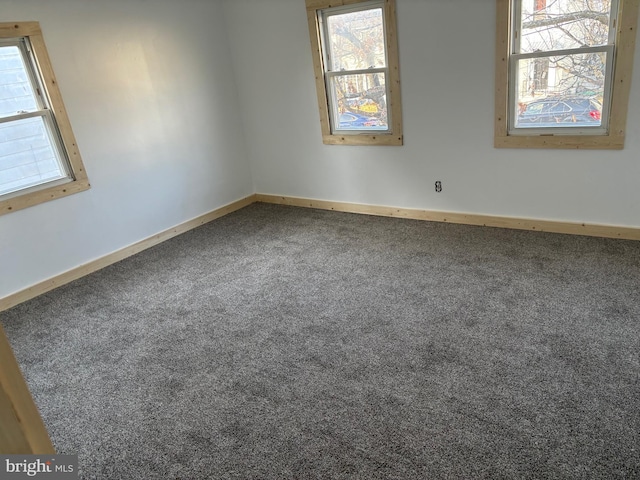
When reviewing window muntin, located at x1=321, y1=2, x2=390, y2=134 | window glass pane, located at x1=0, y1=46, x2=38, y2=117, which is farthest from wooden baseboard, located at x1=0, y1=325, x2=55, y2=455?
window muntin, located at x1=321, y1=2, x2=390, y2=134

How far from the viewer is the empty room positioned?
219 centimetres

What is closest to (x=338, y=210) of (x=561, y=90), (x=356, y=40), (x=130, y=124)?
(x=356, y=40)

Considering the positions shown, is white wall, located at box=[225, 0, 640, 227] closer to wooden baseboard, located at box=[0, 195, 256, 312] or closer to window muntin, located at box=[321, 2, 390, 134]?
window muntin, located at box=[321, 2, 390, 134]

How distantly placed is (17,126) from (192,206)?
5.86ft

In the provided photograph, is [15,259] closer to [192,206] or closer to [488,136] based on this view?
[192,206]

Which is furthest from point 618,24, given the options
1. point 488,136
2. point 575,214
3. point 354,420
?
point 354,420

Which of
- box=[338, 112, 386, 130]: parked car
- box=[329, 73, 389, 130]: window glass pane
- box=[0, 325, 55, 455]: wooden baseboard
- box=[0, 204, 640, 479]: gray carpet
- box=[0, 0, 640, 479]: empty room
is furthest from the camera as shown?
box=[338, 112, 386, 130]: parked car

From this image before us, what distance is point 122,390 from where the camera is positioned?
264 cm

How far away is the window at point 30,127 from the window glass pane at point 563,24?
371 cm

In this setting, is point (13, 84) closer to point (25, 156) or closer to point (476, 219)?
point (25, 156)

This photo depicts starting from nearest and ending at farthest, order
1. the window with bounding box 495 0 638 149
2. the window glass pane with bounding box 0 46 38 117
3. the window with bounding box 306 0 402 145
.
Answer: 1. the window with bounding box 495 0 638 149
2. the window glass pane with bounding box 0 46 38 117
3. the window with bounding box 306 0 402 145

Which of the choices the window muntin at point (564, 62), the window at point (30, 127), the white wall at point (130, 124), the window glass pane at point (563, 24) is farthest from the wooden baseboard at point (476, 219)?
the window at point (30, 127)

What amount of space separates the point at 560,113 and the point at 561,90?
0.56ft

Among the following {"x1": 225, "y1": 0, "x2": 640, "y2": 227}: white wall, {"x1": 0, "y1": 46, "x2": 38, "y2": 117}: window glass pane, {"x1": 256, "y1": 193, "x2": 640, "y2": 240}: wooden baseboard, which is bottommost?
{"x1": 256, "y1": 193, "x2": 640, "y2": 240}: wooden baseboard
